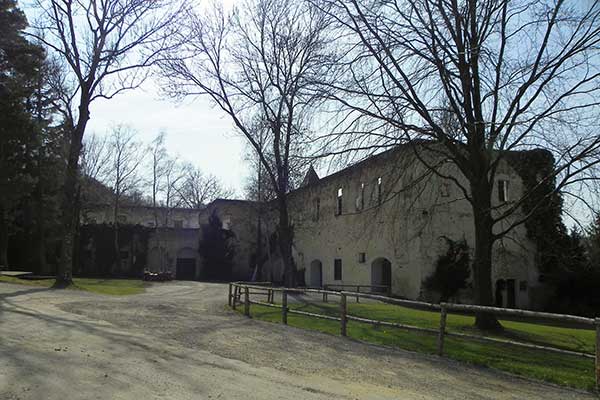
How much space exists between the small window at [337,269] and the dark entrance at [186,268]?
762 inches

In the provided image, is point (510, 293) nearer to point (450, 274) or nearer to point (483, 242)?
point (450, 274)

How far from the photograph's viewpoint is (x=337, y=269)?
37.4 meters

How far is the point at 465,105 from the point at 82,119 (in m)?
17.4

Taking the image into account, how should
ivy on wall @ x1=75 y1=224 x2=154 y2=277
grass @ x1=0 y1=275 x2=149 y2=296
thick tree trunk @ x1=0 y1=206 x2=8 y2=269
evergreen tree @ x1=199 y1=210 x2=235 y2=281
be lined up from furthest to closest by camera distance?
1. evergreen tree @ x1=199 y1=210 x2=235 y2=281
2. ivy on wall @ x1=75 y1=224 x2=154 y2=277
3. thick tree trunk @ x1=0 y1=206 x2=8 y2=269
4. grass @ x1=0 y1=275 x2=149 y2=296

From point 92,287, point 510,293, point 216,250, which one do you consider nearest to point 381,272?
point 510,293

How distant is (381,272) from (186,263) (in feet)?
83.9

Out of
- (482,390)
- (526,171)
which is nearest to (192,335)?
(482,390)

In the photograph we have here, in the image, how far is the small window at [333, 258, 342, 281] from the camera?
37.0 meters

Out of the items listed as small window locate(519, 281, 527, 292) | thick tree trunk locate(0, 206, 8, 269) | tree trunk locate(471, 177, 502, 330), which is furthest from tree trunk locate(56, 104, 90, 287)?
small window locate(519, 281, 527, 292)

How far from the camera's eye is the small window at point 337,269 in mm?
37031

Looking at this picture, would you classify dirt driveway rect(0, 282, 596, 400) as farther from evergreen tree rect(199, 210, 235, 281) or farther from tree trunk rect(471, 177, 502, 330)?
evergreen tree rect(199, 210, 235, 281)

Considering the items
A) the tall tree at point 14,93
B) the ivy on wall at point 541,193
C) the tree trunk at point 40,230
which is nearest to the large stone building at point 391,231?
the ivy on wall at point 541,193

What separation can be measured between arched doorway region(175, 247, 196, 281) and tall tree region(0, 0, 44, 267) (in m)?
22.0

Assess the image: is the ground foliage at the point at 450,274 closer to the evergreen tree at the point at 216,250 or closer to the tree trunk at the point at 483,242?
the tree trunk at the point at 483,242
